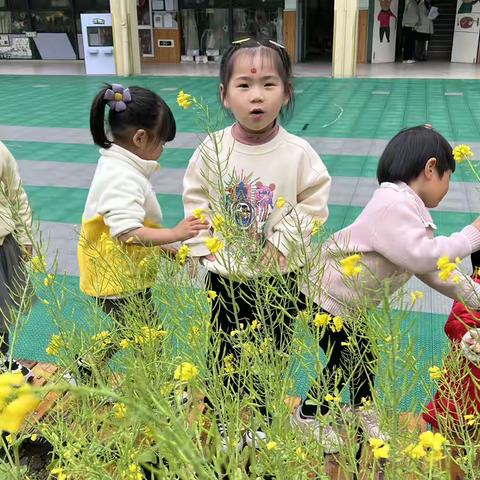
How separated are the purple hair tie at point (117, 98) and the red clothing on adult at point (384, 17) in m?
11.2

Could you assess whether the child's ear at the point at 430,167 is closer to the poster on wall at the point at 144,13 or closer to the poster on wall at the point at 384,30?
the poster on wall at the point at 384,30

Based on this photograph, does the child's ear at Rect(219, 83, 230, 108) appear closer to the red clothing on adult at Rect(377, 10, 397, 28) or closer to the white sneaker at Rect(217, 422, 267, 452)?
the white sneaker at Rect(217, 422, 267, 452)

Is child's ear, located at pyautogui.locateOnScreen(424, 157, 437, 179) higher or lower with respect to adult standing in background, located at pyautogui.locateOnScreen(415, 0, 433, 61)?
higher

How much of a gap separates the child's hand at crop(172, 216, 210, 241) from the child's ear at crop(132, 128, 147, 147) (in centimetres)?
35

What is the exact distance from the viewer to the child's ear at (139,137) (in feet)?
5.76

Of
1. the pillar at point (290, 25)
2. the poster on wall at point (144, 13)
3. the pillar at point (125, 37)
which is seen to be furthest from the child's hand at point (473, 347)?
the poster on wall at point (144, 13)

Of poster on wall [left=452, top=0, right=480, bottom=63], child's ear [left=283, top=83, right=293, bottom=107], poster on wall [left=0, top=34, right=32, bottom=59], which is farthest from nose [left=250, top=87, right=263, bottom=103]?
poster on wall [left=0, top=34, right=32, bottom=59]

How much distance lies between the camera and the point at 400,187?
1511mm

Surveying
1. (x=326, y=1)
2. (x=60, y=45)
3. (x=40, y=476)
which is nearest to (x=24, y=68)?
(x=60, y=45)

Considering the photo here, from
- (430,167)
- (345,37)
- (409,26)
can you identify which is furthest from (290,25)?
(430,167)

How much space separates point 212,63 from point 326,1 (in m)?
3.09

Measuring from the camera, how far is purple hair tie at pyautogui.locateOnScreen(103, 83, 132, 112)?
173 centimetres

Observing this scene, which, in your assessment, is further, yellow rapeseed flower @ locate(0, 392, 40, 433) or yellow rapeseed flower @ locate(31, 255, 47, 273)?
yellow rapeseed flower @ locate(31, 255, 47, 273)

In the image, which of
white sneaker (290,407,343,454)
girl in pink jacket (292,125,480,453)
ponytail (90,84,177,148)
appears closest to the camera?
white sneaker (290,407,343,454)
